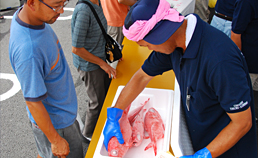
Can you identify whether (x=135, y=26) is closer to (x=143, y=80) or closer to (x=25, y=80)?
(x=143, y=80)

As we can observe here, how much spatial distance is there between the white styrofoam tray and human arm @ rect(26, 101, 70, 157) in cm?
30

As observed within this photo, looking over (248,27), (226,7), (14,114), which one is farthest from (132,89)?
(14,114)

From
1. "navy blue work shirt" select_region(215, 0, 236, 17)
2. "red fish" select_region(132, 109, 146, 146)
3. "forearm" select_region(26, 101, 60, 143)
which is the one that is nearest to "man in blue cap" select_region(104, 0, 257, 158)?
"red fish" select_region(132, 109, 146, 146)

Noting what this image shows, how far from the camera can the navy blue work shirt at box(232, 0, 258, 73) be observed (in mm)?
2213

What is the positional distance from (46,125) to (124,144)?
59 cm

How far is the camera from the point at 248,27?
7.99 ft

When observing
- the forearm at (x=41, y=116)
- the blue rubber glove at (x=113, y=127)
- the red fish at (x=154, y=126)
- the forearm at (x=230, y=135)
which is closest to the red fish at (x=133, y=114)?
the red fish at (x=154, y=126)

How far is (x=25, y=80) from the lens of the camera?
1.36 m

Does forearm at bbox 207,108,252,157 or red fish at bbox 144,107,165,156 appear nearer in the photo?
forearm at bbox 207,108,252,157

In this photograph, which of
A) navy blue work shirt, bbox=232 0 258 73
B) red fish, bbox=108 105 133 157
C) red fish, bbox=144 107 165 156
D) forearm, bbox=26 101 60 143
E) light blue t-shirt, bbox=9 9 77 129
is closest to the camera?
light blue t-shirt, bbox=9 9 77 129

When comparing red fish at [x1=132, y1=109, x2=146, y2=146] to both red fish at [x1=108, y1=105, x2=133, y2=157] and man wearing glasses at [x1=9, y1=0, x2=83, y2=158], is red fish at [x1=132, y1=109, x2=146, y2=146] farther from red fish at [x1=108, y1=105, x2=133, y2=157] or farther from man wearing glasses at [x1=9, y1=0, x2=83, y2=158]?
man wearing glasses at [x1=9, y1=0, x2=83, y2=158]

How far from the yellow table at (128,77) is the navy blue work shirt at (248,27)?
3.02 feet

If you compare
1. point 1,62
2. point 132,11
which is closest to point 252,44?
point 132,11

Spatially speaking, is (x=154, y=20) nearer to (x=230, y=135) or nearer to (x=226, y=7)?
(x=230, y=135)
